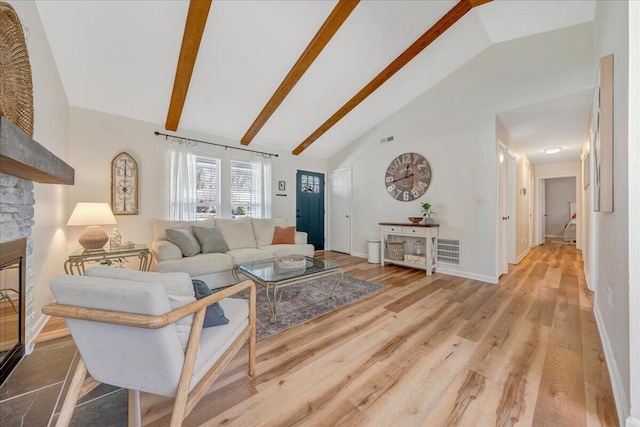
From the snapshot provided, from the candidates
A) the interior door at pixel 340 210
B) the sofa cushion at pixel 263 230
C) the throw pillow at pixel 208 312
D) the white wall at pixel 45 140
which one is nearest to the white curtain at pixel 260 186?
the sofa cushion at pixel 263 230

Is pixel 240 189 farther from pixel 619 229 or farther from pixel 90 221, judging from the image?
pixel 619 229

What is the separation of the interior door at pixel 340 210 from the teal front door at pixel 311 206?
24cm

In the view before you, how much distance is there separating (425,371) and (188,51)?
11.8 ft

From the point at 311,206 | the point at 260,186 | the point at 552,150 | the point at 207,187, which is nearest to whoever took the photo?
the point at 207,187

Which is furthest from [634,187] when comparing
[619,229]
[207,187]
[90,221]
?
[207,187]

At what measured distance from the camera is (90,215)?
2.71 meters

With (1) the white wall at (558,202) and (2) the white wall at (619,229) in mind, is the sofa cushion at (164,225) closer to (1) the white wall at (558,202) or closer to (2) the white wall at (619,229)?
(2) the white wall at (619,229)

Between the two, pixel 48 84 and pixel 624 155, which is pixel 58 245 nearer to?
pixel 48 84

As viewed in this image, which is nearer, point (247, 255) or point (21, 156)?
point (21, 156)

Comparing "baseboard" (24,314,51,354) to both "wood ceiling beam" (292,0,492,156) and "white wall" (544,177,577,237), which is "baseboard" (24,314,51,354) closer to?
"wood ceiling beam" (292,0,492,156)

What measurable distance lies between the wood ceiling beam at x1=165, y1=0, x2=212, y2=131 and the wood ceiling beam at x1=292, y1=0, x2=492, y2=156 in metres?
2.35

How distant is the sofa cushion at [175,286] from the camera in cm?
Result: 100

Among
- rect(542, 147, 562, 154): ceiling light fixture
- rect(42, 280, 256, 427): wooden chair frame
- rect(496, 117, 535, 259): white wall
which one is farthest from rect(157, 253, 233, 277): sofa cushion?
rect(542, 147, 562, 154): ceiling light fixture

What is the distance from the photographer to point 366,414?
1.25 m
